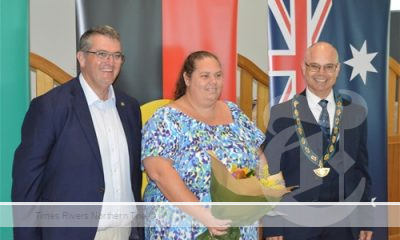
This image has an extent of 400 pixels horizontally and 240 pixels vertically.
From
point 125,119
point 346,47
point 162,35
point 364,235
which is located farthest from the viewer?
point 346,47

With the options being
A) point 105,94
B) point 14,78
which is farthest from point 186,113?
point 14,78

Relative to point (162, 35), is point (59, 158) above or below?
below

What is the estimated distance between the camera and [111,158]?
230 cm

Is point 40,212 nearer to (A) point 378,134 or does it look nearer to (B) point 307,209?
(B) point 307,209

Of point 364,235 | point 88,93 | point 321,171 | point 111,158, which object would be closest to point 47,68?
point 88,93

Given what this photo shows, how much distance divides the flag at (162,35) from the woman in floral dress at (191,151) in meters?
0.80

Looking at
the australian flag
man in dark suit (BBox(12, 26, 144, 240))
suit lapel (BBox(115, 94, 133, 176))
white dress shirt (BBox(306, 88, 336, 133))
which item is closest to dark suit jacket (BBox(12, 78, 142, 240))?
man in dark suit (BBox(12, 26, 144, 240))

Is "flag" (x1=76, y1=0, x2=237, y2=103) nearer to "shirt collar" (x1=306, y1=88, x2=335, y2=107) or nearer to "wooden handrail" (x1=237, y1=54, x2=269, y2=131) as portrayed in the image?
"wooden handrail" (x1=237, y1=54, x2=269, y2=131)

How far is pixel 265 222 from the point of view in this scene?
2.58 meters

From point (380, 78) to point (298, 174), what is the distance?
1.50 metres

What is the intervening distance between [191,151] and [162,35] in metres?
1.15

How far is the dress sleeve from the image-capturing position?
2.27 metres

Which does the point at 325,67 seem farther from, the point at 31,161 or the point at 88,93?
the point at 31,161

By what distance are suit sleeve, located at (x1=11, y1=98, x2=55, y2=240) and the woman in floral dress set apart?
412 mm
